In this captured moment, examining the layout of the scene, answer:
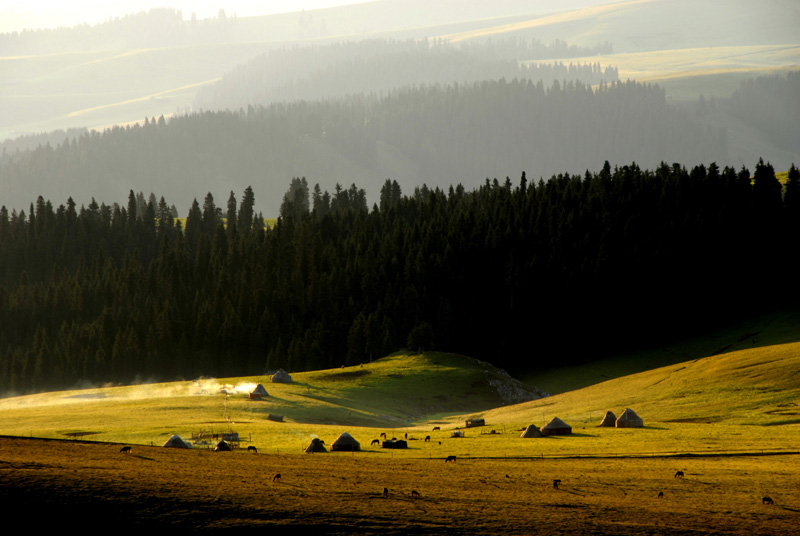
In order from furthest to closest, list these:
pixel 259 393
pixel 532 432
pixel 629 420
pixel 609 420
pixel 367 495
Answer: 1. pixel 259 393
2. pixel 609 420
3. pixel 629 420
4. pixel 532 432
5. pixel 367 495

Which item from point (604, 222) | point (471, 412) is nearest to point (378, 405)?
point (471, 412)

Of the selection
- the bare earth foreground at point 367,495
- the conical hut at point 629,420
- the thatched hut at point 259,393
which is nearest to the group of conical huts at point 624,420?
the conical hut at point 629,420

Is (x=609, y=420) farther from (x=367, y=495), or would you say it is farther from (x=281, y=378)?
(x=281, y=378)

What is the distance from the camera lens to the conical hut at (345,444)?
69.1 m

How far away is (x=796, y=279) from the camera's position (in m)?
146

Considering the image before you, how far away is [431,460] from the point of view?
61.5 metres

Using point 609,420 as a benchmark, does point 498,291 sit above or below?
above

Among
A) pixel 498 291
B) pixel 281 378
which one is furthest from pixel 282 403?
pixel 498 291

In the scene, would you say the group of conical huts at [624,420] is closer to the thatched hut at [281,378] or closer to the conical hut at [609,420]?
the conical hut at [609,420]

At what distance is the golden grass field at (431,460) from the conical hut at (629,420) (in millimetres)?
2218

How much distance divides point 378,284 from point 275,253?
1194 inches

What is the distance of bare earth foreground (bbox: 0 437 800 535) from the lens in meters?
38.6

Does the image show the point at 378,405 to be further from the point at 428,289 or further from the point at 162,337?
the point at 162,337

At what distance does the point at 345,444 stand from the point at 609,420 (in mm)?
28764
